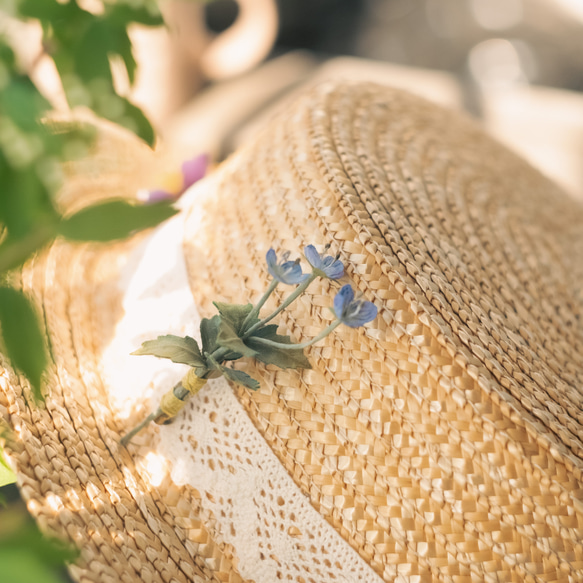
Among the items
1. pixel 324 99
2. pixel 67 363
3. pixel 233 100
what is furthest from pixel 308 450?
pixel 233 100

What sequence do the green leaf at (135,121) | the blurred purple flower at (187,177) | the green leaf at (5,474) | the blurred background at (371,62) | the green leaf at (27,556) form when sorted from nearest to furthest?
the green leaf at (27,556), the green leaf at (135,121), the green leaf at (5,474), the blurred purple flower at (187,177), the blurred background at (371,62)

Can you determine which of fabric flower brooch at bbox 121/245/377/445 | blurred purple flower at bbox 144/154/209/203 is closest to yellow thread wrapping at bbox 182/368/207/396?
fabric flower brooch at bbox 121/245/377/445

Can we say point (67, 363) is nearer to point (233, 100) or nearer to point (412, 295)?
point (412, 295)

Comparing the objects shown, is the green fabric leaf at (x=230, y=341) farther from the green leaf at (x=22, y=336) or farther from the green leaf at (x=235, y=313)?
the green leaf at (x=22, y=336)

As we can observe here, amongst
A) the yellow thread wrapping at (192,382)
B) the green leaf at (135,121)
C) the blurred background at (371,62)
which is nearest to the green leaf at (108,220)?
the green leaf at (135,121)

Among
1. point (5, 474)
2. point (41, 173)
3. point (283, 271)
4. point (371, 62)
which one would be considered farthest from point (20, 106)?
point (371, 62)

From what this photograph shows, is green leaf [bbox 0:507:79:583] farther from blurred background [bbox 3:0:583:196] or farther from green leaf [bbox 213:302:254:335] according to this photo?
blurred background [bbox 3:0:583:196]
